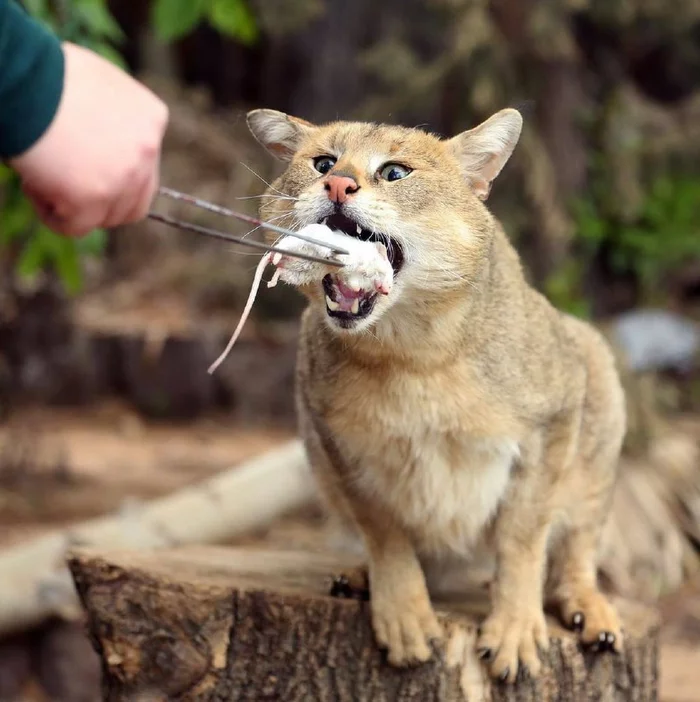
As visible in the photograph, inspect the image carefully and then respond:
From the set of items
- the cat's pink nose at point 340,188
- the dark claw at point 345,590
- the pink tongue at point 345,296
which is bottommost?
the dark claw at point 345,590

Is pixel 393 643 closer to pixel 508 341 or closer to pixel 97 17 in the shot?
pixel 508 341

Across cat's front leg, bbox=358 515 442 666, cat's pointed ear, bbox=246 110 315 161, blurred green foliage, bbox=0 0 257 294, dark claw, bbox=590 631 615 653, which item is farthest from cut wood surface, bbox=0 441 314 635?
cat's pointed ear, bbox=246 110 315 161

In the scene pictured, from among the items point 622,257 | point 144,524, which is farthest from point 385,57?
point 144,524

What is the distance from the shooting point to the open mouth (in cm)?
266

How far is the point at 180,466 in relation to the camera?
26.0 ft

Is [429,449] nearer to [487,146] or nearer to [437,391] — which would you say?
[437,391]

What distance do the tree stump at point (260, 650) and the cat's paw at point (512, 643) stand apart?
0.04 metres

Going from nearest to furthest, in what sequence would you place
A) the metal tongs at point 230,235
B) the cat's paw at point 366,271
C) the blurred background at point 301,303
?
the metal tongs at point 230,235 → the cat's paw at point 366,271 → the blurred background at point 301,303

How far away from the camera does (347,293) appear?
8.74 feet

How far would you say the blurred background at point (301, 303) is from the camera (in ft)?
23.4

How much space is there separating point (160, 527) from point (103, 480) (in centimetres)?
205

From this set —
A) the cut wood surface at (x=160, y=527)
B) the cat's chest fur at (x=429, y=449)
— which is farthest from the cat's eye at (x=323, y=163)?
the cut wood surface at (x=160, y=527)

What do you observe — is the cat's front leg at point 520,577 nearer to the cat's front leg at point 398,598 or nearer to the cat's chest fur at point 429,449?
the cat's chest fur at point 429,449

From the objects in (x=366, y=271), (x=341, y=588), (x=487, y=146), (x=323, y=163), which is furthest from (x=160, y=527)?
(x=366, y=271)
